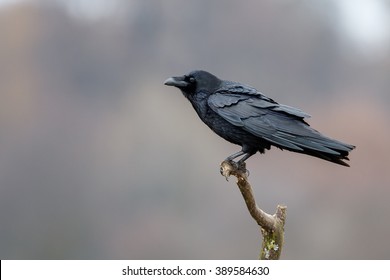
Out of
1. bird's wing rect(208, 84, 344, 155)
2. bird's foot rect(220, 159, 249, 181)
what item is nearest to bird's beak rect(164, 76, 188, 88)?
bird's wing rect(208, 84, 344, 155)

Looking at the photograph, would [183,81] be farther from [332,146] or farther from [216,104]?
[332,146]

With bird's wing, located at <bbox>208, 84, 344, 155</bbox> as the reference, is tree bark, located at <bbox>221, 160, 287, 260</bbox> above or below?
below

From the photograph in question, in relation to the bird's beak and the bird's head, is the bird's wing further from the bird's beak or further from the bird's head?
the bird's beak

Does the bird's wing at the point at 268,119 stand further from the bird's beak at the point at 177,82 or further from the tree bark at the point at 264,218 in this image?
the tree bark at the point at 264,218

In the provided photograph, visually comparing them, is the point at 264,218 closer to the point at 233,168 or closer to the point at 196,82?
the point at 233,168

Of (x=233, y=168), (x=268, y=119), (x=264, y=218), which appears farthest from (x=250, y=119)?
(x=264, y=218)

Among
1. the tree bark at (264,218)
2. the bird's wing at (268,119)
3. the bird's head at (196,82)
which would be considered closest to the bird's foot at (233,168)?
the tree bark at (264,218)
